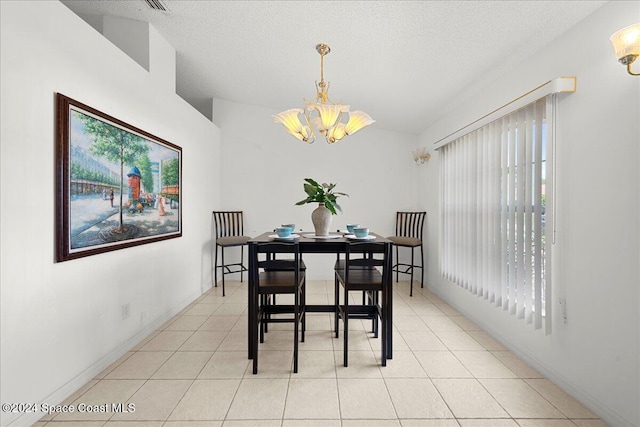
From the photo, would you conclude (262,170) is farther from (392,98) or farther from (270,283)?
(270,283)

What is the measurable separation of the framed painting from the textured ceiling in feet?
3.78

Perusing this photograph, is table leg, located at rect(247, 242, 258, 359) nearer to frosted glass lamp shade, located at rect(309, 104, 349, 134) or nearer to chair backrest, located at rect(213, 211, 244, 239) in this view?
frosted glass lamp shade, located at rect(309, 104, 349, 134)

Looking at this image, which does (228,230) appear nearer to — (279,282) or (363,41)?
(279,282)

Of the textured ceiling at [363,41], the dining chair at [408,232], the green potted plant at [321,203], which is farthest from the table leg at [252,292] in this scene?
the dining chair at [408,232]

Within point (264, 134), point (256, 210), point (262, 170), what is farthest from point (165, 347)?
point (264, 134)

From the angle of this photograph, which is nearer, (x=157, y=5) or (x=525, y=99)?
(x=525, y=99)

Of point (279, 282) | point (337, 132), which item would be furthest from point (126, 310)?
point (337, 132)

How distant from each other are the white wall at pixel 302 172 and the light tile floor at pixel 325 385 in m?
2.35

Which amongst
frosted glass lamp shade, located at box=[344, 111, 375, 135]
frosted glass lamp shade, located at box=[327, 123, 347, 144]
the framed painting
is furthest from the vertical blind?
the framed painting

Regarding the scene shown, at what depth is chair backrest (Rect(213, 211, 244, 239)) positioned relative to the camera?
475 centimetres

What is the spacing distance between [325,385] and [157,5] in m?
3.29

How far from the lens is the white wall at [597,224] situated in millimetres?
1586

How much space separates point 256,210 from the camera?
199 inches

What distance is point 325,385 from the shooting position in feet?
6.79
